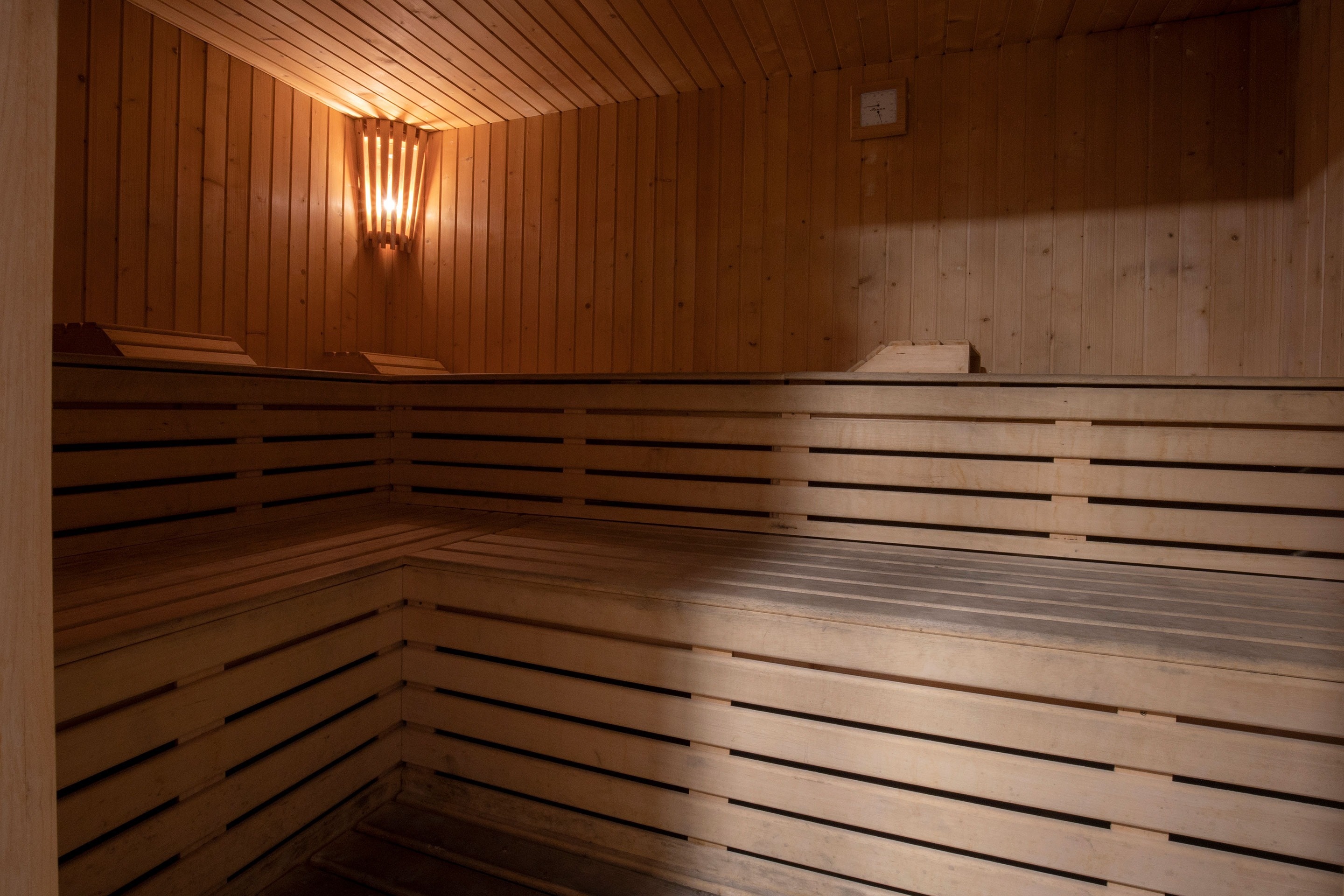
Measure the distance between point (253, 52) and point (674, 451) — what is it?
3163 mm

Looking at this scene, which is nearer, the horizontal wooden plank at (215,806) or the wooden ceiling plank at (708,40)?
the horizontal wooden plank at (215,806)

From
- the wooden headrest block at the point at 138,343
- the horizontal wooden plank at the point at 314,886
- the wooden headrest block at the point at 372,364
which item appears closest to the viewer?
the horizontal wooden plank at the point at 314,886

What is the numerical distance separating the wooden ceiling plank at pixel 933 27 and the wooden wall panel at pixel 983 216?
0.08 metres

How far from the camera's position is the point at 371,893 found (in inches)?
66.4

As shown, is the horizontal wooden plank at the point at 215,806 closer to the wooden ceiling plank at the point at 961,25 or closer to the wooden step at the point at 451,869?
the wooden step at the point at 451,869

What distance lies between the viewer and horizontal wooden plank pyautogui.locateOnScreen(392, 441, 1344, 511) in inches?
81.0

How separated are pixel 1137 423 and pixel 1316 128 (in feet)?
6.08

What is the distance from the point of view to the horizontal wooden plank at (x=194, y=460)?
2.17 m

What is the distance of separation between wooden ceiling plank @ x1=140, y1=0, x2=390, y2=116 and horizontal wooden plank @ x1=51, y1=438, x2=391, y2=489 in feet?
7.11

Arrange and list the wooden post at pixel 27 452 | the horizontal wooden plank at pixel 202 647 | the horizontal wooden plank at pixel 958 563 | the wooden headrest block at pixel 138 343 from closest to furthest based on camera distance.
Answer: the wooden post at pixel 27 452 → the horizontal wooden plank at pixel 202 647 → the horizontal wooden plank at pixel 958 563 → the wooden headrest block at pixel 138 343

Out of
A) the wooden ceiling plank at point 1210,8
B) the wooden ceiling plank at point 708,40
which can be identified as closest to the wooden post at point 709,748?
the wooden ceiling plank at point 708,40

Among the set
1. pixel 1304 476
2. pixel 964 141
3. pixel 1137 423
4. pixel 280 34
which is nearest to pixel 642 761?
pixel 1137 423

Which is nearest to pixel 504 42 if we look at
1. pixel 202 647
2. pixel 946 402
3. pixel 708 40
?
pixel 708 40

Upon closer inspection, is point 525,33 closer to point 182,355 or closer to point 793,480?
point 182,355
